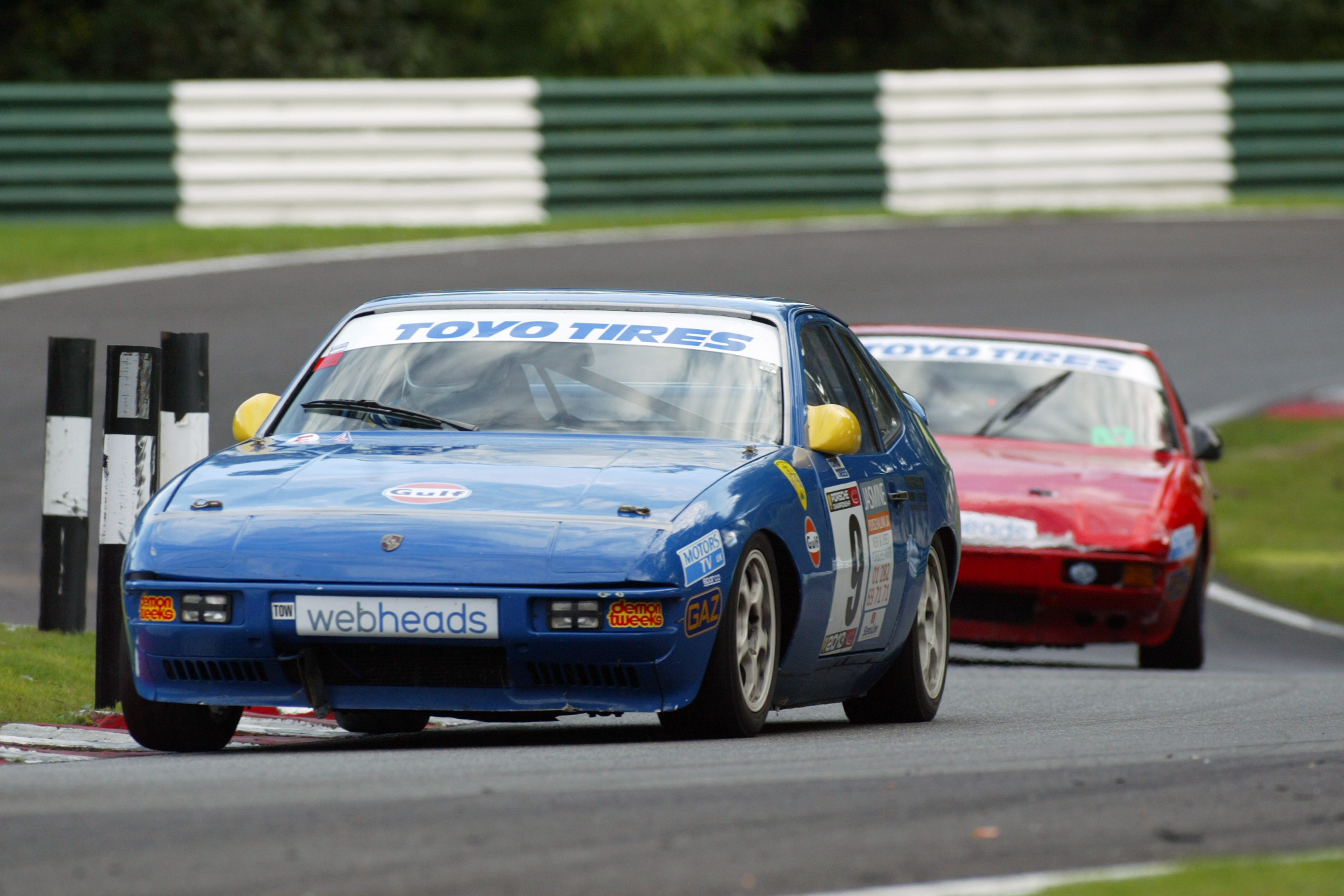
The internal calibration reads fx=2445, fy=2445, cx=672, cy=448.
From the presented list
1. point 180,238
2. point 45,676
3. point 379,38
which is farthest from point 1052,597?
point 379,38

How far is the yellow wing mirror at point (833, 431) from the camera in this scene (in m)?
7.21

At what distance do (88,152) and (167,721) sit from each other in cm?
1743

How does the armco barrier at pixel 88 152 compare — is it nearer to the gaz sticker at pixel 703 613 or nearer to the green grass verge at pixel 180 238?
the green grass verge at pixel 180 238

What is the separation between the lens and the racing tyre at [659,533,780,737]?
6410 mm

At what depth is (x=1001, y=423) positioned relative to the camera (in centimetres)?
1195

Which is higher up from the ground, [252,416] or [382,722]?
[252,416]

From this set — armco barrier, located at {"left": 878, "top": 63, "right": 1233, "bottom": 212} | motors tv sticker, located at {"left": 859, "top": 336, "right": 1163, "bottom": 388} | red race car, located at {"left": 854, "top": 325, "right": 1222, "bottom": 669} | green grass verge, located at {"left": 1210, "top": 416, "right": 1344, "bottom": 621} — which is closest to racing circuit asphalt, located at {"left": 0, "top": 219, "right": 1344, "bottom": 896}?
red race car, located at {"left": 854, "top": 325, "right": 1222, "bottom": 669}

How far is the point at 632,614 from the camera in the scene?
6176 mm

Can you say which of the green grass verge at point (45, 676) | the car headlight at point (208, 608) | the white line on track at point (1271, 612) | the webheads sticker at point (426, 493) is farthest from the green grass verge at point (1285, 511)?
the car headlight at point (208, 608)

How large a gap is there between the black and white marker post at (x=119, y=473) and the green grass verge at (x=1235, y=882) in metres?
4.26

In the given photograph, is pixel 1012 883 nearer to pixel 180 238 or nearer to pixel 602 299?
pixel 602 299

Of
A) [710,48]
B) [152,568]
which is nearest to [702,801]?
[152,568]

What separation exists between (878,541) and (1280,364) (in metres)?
14.0

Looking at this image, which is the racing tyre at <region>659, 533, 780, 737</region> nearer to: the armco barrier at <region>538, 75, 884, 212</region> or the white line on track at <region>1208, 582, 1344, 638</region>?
the white line on track at <region>1208, 582, 1344, 638</region>
